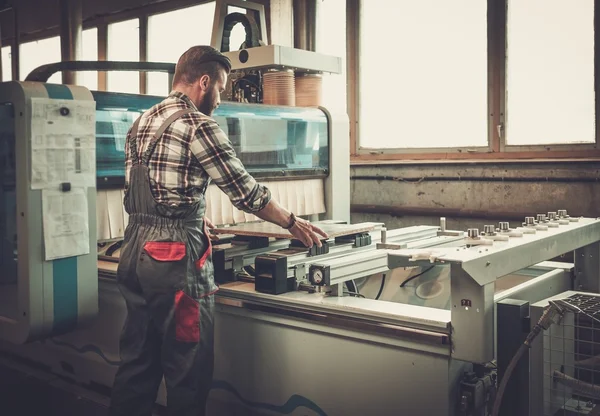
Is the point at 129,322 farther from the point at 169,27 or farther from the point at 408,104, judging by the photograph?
the point at 169,27

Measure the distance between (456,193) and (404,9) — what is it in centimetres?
129

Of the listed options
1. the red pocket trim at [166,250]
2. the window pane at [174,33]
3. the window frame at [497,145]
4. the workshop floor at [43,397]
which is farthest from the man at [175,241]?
the window pane at [174,33]

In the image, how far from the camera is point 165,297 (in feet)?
5.64

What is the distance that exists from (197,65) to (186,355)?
0.81 metres

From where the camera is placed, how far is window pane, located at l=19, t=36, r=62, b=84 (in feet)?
22.6

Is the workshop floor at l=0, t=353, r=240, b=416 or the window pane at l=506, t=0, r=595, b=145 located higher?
the window pane at l=506, t=0, r=595, b=145

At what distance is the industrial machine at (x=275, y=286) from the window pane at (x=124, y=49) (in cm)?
371

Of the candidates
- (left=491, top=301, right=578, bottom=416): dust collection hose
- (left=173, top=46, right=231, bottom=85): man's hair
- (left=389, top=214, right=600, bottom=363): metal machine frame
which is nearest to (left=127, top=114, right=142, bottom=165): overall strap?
(left=173, top=46, right=231, bottom=85): man's hair

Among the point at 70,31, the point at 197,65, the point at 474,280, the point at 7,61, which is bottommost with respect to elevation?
the point at 474,280

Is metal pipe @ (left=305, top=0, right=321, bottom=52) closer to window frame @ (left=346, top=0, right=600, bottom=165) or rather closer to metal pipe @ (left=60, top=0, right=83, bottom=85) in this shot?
window frame @ (left=346, top=0, right=600, bottom=165)

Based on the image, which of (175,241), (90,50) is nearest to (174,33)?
(90,50)

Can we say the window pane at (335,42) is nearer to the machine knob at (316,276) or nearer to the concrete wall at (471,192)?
the concrete wall at (471,192)

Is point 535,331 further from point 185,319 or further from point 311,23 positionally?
point 311,23

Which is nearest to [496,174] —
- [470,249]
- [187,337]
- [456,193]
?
[456,193]
